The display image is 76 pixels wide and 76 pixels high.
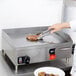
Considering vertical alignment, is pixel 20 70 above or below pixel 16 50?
below

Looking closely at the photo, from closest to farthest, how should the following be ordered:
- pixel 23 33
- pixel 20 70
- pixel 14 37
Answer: pixel 20 70 → pixel 14 37 → pixel 23 33

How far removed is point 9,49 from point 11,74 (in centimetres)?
18

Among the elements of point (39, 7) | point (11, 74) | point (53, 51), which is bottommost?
point (11, 74)

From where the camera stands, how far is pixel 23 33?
1596 millimetres

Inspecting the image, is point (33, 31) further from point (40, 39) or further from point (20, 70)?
point (20, 70)

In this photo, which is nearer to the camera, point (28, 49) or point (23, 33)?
point (28, 49)

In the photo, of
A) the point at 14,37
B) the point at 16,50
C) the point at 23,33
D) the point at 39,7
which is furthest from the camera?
the point at 39,7

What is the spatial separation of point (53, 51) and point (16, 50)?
0.26 metres

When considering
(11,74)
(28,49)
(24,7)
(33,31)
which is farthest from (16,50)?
(24,7)

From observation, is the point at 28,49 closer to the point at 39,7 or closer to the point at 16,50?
the point at 16,50

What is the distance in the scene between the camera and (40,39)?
1.43m

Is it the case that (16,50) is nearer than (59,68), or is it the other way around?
(16,50)

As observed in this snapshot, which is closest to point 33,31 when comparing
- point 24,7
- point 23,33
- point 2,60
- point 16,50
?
point 23,33

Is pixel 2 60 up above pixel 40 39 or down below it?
below
